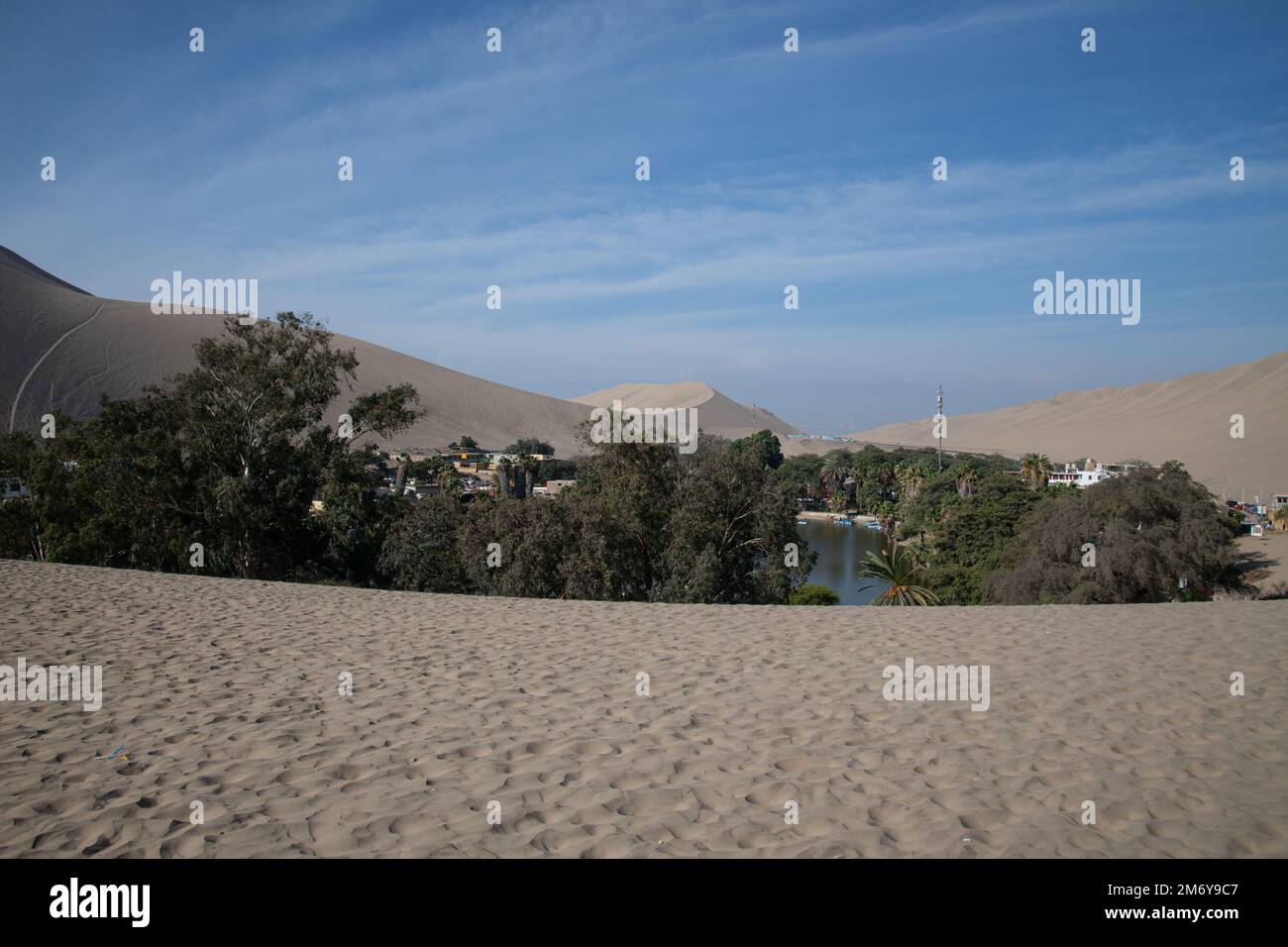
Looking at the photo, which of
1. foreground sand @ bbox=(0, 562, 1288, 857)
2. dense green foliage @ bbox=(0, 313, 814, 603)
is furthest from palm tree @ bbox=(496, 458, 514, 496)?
foreground sand @ bbox=(0, 562, 1288, 857)

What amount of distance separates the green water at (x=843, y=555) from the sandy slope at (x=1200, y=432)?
5359 centimetres

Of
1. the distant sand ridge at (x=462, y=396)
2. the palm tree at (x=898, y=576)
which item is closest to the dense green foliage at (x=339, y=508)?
the palm tree at (x=898, y=576)

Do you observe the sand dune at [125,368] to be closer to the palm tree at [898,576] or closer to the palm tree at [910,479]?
the palm tree at [910,479]

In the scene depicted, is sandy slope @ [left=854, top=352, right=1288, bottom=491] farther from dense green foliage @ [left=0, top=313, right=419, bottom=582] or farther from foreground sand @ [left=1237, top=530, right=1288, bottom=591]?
dense green foliage @ [left=0, top=313, right=419, bottom=582]

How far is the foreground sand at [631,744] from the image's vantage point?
14.7ft

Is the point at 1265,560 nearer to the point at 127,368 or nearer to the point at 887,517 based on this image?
the point at 887,517

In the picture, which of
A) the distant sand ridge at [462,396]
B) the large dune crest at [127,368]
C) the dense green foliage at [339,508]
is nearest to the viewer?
the dense green foliage at [339,508]

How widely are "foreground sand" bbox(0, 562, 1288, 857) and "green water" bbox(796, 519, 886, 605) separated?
2006 centimetres

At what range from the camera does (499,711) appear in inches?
266

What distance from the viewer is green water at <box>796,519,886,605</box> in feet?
133
